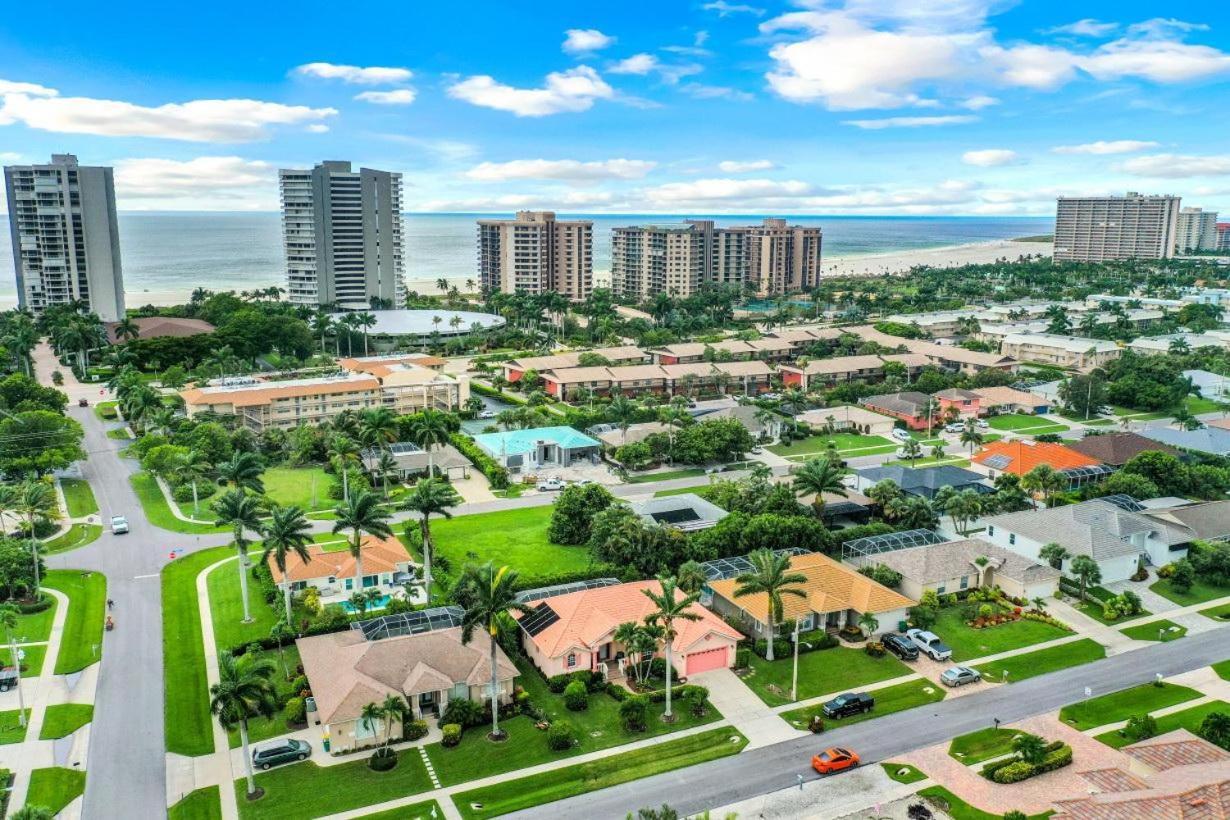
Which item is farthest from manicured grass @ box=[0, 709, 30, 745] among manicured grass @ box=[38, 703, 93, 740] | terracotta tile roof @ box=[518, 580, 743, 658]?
terracotta tile roof @ box=[518, 580, 743, 658]

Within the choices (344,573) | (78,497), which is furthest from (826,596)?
(78,497)

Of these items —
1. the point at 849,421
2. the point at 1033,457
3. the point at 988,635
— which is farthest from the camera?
the point at 849,421

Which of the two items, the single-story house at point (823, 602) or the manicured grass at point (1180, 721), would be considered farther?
the single-story house at point (823, 602)

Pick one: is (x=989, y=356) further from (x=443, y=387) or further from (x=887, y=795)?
(x=887, y=795)

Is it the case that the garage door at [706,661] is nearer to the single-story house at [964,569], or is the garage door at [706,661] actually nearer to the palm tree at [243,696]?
the single-story house at [964,569]

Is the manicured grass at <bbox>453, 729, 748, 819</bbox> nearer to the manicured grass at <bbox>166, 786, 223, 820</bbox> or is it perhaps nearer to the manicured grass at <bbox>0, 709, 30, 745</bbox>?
the manicured grass at <bbox>166, 786, 223, 820</bbox>

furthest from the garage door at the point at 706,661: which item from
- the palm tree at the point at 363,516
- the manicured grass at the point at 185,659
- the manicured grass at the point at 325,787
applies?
the manicured grass at the point at 185,659

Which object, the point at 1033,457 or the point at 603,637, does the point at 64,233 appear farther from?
the point at 1033,457
